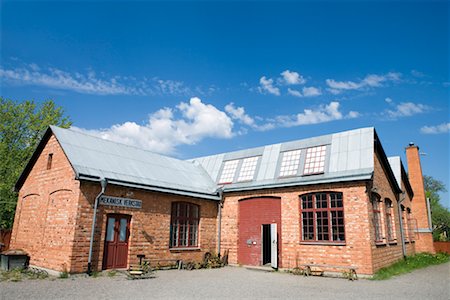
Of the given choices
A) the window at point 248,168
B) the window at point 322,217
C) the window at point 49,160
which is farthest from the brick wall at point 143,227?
the window at point 322,217

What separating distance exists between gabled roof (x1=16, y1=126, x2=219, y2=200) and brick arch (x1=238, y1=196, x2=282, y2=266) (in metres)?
1.79

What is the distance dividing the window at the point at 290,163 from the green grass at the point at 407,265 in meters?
5.30

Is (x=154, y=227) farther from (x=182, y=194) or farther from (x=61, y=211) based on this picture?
(x=61, y=211)

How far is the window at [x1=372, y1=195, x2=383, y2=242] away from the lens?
45.3 ft

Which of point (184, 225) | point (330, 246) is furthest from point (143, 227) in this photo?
point (330, 246)

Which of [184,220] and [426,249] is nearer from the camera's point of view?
[184,220]

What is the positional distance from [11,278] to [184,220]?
23.0 ft

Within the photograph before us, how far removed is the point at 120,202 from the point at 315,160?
28.2ft

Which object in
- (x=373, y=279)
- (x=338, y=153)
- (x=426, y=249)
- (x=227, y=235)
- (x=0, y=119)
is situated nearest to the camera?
(x=373, y=279)

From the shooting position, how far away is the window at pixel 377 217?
543 inches

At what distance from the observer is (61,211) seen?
12195 millimetres

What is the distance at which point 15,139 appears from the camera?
25250 mm

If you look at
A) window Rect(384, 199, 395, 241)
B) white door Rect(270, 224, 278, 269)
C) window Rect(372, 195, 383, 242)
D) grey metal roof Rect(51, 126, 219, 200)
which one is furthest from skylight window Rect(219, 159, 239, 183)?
window Rect(384, 199, 395, 241)

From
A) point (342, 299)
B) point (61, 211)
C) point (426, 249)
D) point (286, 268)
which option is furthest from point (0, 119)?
point (426, 249)
